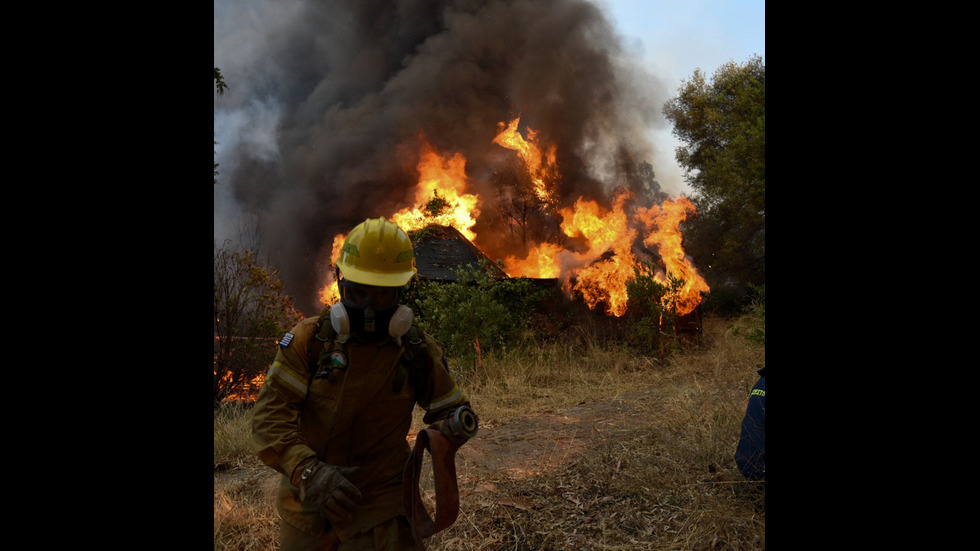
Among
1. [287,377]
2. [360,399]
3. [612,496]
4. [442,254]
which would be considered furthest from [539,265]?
[287,377]

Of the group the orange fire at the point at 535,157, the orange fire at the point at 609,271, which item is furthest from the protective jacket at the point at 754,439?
the orange fire at the point at 535,157

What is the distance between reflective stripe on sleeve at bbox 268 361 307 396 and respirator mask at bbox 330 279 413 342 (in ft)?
0.93

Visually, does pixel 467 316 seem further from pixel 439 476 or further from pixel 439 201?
pixel 439 201

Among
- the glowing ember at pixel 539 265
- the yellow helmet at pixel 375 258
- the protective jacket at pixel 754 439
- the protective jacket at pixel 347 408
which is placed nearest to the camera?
the protective jacket at pixel 347 408

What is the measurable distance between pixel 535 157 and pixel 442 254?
31.6 feet

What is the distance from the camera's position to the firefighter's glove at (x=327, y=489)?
2.29 m

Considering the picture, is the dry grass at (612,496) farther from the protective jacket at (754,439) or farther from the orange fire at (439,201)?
the orange fire at (439,201)

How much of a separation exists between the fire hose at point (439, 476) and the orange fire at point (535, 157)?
19.6m

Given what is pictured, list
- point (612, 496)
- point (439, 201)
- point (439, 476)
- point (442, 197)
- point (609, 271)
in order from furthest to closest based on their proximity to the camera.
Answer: point (442, 197), point (439, 201), point (609, 271), point (612, 496), point (439, 476)

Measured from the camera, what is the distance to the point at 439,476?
99.5 inches

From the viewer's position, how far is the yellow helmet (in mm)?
2689

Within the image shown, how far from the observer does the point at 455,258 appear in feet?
46.2

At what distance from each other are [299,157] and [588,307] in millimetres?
16321
